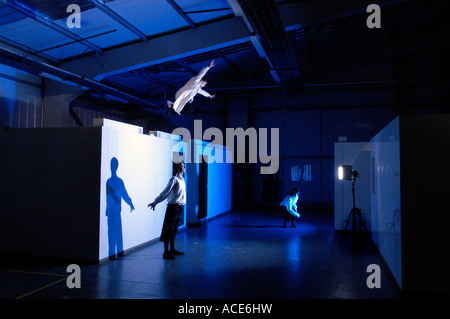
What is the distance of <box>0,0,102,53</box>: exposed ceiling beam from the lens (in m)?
7.08

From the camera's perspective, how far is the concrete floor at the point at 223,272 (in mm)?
4496

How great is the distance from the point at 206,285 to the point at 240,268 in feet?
3.42

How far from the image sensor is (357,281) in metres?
5.04

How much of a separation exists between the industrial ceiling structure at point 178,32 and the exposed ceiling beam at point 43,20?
2cm

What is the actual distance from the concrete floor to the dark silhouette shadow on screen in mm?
256

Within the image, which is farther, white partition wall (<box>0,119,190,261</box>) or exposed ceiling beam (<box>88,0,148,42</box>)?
exposed ceiling beam (<box>88,0,148,42</box>)

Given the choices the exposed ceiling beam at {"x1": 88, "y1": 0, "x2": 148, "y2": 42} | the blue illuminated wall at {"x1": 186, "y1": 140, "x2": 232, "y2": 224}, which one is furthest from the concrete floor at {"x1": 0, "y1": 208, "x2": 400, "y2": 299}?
the exposed ceiling beam at {"x1": 88, "y1": 0, "x2": 148, "y2": 42}

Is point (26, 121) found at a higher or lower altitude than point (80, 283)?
higher

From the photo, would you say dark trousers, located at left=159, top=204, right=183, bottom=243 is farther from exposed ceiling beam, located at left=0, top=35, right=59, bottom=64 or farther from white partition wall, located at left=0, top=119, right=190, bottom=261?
exposed ceiling beam, located at left=0, top=35, right=59, bottom=64

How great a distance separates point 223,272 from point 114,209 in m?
2.32

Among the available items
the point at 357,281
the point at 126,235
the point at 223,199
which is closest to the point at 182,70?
the point at 223,199

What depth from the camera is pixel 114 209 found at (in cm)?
626
